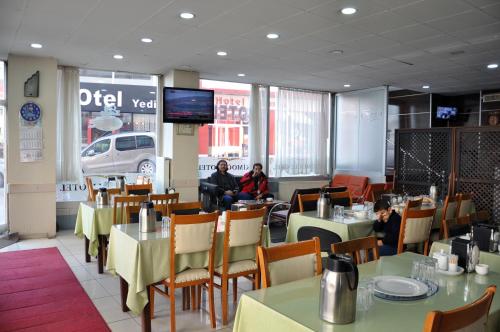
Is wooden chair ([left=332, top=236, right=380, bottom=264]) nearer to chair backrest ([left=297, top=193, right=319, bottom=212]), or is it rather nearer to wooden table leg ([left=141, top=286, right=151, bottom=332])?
wooden table leg ([left=141, top=286, right=151, bottom=332])

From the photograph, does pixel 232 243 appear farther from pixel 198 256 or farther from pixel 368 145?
pixel 368 145

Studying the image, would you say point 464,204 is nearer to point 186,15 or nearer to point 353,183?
point 186,15

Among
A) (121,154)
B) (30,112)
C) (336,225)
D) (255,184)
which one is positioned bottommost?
(336,225)

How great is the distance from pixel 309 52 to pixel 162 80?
3.17 m

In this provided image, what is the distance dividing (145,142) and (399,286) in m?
6.69

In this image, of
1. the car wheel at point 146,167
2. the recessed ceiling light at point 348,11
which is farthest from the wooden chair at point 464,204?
the car wheel at point 146,167

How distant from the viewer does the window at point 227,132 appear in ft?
28.0

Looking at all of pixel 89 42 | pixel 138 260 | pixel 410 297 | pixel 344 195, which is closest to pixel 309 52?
pixel 344 195

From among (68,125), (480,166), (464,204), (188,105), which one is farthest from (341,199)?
(68,125)

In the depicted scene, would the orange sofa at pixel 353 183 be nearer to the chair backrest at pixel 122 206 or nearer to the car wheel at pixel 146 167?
the car wheel at pixel 146 167

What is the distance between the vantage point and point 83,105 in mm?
7441

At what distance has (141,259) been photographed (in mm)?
2994

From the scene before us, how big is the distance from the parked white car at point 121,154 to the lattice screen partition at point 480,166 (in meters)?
5.39

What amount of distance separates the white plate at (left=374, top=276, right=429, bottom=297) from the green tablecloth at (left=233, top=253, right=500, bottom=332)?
59 mm
